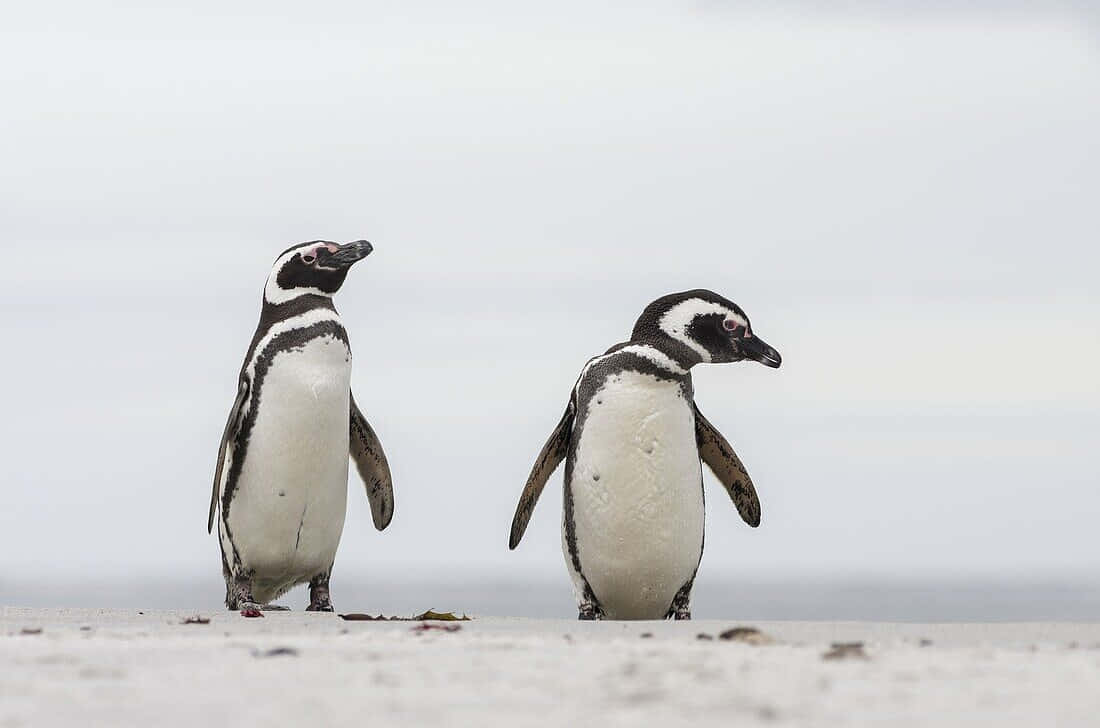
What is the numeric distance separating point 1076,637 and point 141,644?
2954mm

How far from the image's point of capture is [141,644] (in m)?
4.84

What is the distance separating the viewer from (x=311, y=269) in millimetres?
8695

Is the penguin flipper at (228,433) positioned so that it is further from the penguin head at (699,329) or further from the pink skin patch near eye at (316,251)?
the penguin head at (699,329)

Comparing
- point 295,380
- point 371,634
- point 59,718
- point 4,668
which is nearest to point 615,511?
point 295,380

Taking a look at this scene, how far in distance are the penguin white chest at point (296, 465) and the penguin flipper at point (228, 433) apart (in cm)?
12

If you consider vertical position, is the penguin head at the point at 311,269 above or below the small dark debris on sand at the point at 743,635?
above

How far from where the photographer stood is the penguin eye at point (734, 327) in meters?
7.90

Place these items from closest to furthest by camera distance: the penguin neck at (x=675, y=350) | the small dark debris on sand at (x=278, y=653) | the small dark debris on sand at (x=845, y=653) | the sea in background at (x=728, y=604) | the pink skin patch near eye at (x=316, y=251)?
the small dark debris on sand at (x=845, y=653), the small dark debris on sand at (x=278, y=653), the penguin neck at (x=675, y=350), the pink skin patch near eye at (x=316, y=251), the sea in background at (x=728, y=604)

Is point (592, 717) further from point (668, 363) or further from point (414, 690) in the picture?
point (668, 363)

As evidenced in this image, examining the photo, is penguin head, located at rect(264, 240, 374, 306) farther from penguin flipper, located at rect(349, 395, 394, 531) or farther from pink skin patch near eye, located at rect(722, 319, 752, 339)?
pink skin patch near eye, located at rect(722, 319, 752, 339)

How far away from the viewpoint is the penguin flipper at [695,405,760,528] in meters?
8.45

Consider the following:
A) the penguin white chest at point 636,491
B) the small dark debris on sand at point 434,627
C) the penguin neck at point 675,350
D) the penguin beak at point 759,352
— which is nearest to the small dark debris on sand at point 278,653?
the small dark debris on sand at point 434,627

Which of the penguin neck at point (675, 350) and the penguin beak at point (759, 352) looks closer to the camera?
the penguin neck at point (675, 350)

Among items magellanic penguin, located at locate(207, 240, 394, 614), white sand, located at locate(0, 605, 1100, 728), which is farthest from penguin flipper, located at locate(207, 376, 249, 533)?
white sand, located at locate(0, 605, 1100, 728)
